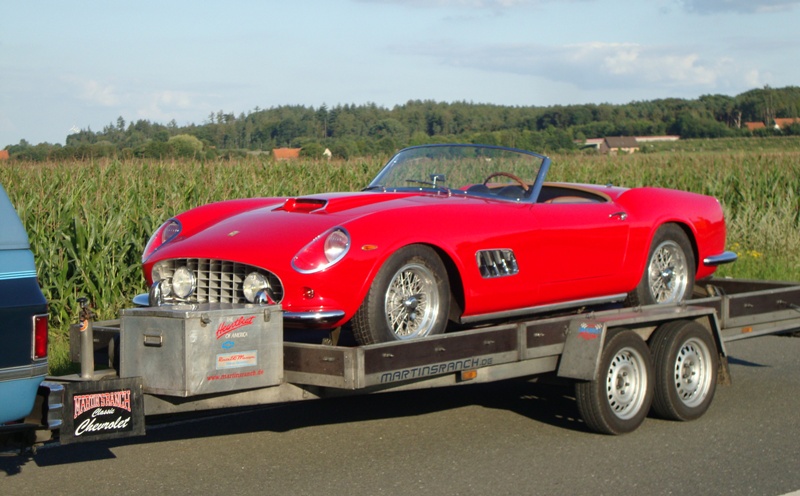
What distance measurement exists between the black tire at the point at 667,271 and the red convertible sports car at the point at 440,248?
0.04ft

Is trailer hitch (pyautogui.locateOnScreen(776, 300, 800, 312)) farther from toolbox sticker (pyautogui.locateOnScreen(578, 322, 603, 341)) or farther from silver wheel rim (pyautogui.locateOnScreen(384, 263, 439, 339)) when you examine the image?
silver wheel rim (pyautogui.locateOnScreen(384, 263, 439, 339))

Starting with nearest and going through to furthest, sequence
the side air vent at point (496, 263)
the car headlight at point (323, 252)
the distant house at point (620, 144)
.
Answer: the car headlight at point (323, 252), the side air vent at point (496, 263), the distant house at point (620, 144)

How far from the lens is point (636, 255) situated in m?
6.85

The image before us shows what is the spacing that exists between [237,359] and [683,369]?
10.7 feet

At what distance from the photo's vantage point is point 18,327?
3975 millimetres

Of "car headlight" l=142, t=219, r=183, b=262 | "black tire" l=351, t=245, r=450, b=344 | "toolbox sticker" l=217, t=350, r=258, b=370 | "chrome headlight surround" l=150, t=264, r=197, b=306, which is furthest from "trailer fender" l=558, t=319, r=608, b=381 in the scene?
"car headlight" l=142, t=219, r=183, b=262

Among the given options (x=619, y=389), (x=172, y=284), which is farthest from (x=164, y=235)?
(x=619, y=389)

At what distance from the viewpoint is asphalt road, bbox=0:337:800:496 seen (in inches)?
194

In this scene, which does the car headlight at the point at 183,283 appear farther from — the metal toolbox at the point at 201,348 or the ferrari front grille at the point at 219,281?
the metal toolbox at the point at 201,348

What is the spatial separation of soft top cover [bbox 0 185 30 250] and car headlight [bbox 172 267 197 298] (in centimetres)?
138

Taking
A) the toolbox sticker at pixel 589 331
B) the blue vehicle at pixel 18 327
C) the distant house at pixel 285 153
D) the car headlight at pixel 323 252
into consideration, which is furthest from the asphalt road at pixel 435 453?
the distant house at pixel 285 153

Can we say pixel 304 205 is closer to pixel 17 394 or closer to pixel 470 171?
pixel 470 171

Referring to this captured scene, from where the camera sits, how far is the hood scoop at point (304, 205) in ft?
19.1

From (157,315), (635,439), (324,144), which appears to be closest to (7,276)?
(157,315)
